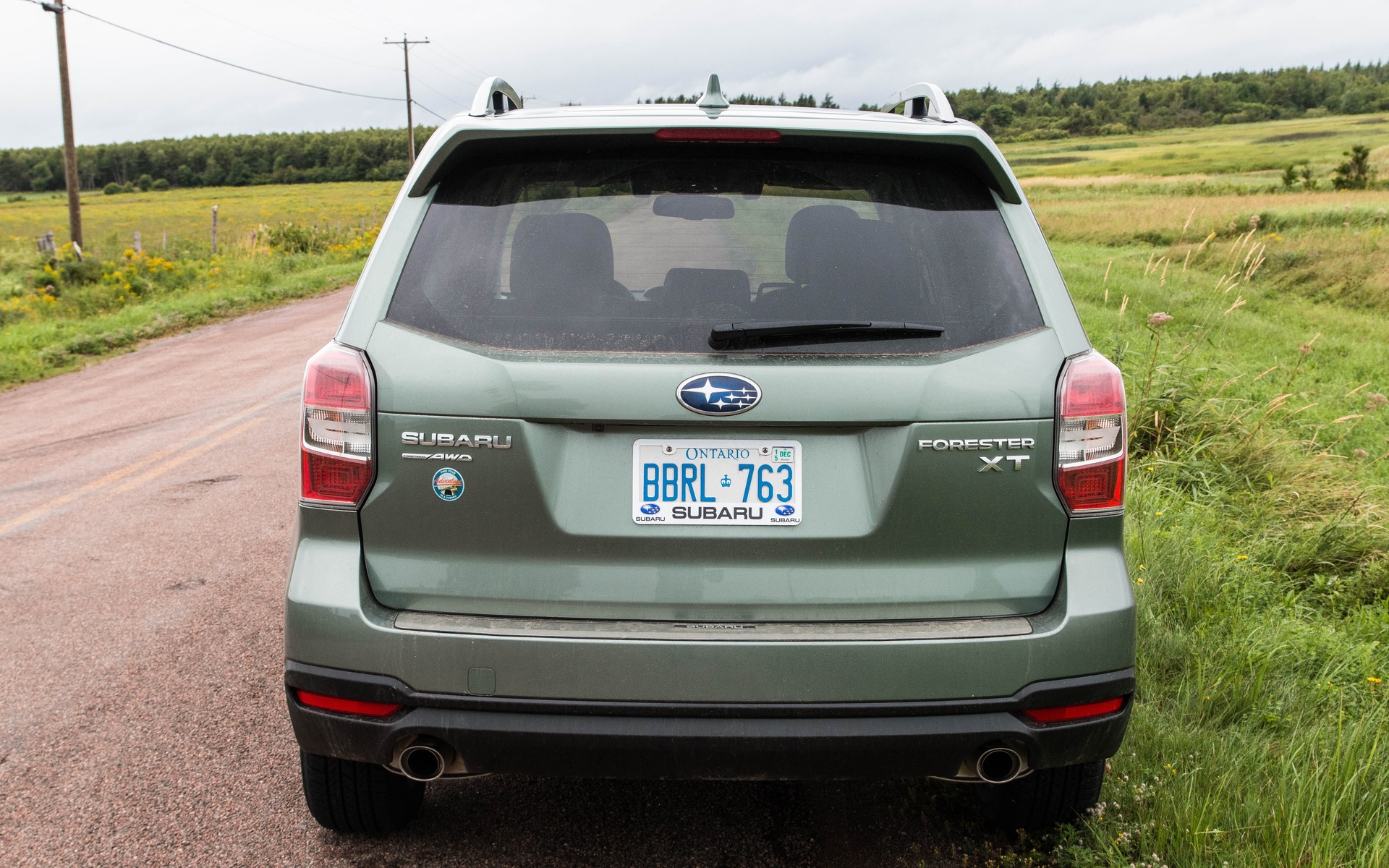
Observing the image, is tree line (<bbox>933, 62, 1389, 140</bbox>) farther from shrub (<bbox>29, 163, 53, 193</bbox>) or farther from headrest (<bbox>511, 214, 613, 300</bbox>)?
headrest (<bbox>511, 214, 613, 300</bbox>)

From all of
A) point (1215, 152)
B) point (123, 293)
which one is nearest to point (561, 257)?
point (123, 293)

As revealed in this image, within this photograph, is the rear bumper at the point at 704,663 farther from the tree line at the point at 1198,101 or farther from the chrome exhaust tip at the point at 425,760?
the tree line at the point at 1198,101

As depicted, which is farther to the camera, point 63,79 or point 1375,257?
point 63,79

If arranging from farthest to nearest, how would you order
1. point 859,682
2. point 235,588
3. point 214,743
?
point 235,588
point 214,743
point 859,682

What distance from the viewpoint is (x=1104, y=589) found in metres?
2.08

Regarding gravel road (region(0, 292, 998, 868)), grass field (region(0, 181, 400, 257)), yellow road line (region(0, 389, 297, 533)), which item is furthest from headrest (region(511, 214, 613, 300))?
grass field (region(0, 181, 400, 257))

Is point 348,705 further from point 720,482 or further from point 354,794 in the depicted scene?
point 720,482

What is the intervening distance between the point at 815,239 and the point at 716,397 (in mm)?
489

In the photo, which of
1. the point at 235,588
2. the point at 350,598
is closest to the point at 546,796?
the point at 350,598

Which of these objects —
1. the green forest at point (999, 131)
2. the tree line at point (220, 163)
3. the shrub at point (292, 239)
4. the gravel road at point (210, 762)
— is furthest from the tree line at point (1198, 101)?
the gravel road at point (210, 762)

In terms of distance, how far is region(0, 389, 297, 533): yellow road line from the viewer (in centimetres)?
570

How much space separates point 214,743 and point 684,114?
94.6 inches

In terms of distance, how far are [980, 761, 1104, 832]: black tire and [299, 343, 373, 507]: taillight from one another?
1699 millimetres

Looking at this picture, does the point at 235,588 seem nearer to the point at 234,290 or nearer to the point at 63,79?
the point at 234,290
